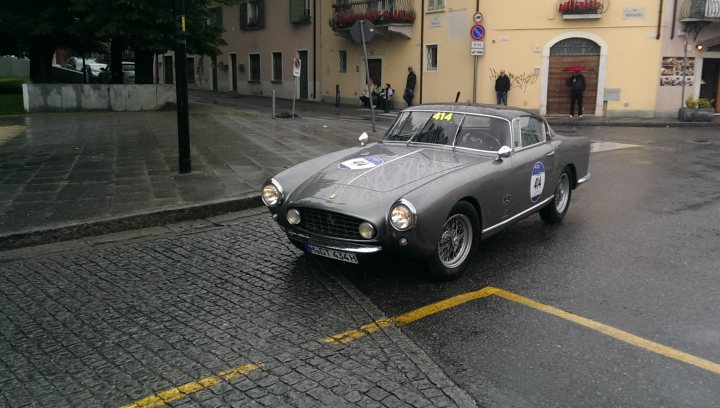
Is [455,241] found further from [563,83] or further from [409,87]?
[409,87]

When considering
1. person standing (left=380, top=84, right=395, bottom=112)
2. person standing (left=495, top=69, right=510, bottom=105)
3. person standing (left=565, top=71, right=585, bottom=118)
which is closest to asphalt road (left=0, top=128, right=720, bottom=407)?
person standing (left=565, top=71, right=585, bottom=118)

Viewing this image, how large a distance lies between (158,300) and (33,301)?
3.15ft

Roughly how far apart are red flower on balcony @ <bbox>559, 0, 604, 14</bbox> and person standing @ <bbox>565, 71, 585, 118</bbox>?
7.47ft

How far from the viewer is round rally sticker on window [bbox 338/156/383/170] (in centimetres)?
572

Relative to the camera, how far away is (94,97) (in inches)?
763

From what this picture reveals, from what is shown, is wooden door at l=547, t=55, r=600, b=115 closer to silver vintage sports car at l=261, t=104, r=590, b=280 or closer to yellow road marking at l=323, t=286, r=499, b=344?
silver vintage sports car at l=261, t=104, r=590, b=280

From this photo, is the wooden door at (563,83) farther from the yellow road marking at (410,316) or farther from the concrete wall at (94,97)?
the yellow road marking at (410,316)

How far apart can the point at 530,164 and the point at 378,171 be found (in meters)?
1.82

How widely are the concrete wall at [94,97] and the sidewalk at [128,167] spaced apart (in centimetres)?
85

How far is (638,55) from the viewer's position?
23.0m

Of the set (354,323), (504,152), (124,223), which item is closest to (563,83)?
(504,152)

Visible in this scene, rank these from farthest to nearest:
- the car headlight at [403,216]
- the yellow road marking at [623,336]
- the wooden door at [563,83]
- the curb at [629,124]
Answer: the wooden door at [563,83] < the curb at [629,124] < the car headlight at [403,216] < the yellow road marking at [623,336]

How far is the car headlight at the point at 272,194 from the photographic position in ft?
18.6

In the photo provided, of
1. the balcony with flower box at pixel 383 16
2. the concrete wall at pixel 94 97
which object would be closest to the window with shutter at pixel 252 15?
the balcony with flower box at pixel 383 16
